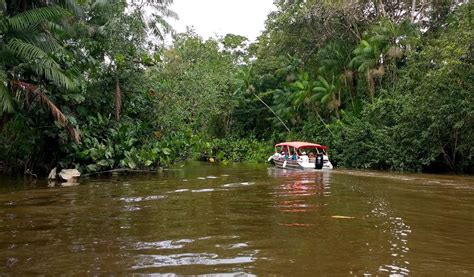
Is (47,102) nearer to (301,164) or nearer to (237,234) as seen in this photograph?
(237,234)

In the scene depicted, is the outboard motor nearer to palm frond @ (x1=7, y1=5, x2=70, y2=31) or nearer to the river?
the river

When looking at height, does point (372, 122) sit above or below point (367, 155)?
above

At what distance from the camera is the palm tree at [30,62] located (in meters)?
13.2

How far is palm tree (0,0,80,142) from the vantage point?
520 inches

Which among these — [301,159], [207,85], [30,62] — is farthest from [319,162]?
[30,62]

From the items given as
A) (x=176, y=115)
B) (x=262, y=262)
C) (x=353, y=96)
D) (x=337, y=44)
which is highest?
(x=337, y=44)

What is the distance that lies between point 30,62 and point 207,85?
56.6 ft

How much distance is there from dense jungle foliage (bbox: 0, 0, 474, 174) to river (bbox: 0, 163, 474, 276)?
551 cm

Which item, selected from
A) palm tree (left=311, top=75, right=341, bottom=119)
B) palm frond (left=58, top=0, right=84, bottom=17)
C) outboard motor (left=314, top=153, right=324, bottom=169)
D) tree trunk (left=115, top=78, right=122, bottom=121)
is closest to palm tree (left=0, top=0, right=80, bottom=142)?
palm frond (left=58, top=0, right=84, bottom=17)

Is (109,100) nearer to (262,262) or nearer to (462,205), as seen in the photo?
(462,205)

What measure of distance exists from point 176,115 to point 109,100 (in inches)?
130

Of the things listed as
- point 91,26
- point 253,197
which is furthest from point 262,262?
point 91,26

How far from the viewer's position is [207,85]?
30.3 m

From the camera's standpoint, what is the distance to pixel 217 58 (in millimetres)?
40375
